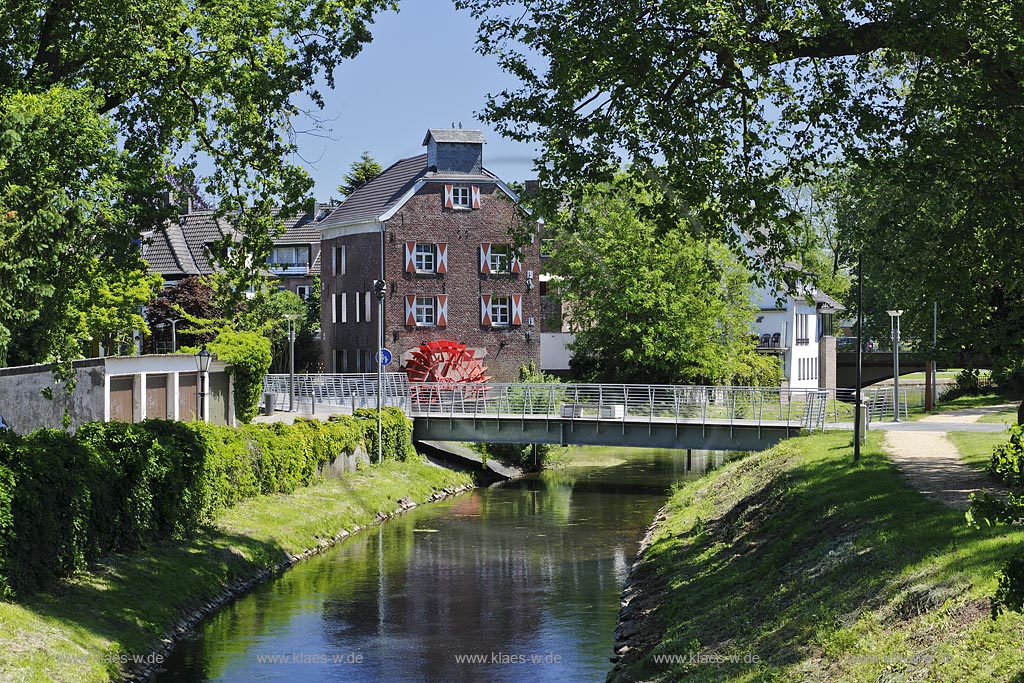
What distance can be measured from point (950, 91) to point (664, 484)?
30192 millimetres

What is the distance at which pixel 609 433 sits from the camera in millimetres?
42719

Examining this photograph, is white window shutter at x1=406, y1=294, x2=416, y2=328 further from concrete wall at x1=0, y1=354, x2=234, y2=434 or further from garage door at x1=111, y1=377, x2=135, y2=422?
garage door at x1=111, y1=377, x2=135, y2=422

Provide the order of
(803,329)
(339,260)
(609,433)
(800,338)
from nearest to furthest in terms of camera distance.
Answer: (609,433) → (339,260) → (800,338) → (803,329)

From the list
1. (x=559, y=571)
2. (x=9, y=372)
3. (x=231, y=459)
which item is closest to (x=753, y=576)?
(x=559, y=571)

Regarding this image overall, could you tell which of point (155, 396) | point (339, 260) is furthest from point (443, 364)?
point (155, 396)

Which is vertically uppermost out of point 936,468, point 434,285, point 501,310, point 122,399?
point 434,285

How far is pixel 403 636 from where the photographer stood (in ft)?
73.8

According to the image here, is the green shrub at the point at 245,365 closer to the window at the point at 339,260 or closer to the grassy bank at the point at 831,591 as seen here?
the grassy bank at the point at 831,591

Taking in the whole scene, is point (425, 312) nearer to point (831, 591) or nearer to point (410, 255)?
point (410, 255)

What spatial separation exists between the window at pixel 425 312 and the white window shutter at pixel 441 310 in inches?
9.5

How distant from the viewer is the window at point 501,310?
6384 centimetres

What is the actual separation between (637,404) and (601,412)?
6.72ft

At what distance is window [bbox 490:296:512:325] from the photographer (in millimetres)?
63844

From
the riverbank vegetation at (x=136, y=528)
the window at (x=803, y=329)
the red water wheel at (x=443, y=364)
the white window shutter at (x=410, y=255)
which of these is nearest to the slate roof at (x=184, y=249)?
the white window shutter at (x=410, y=255)
